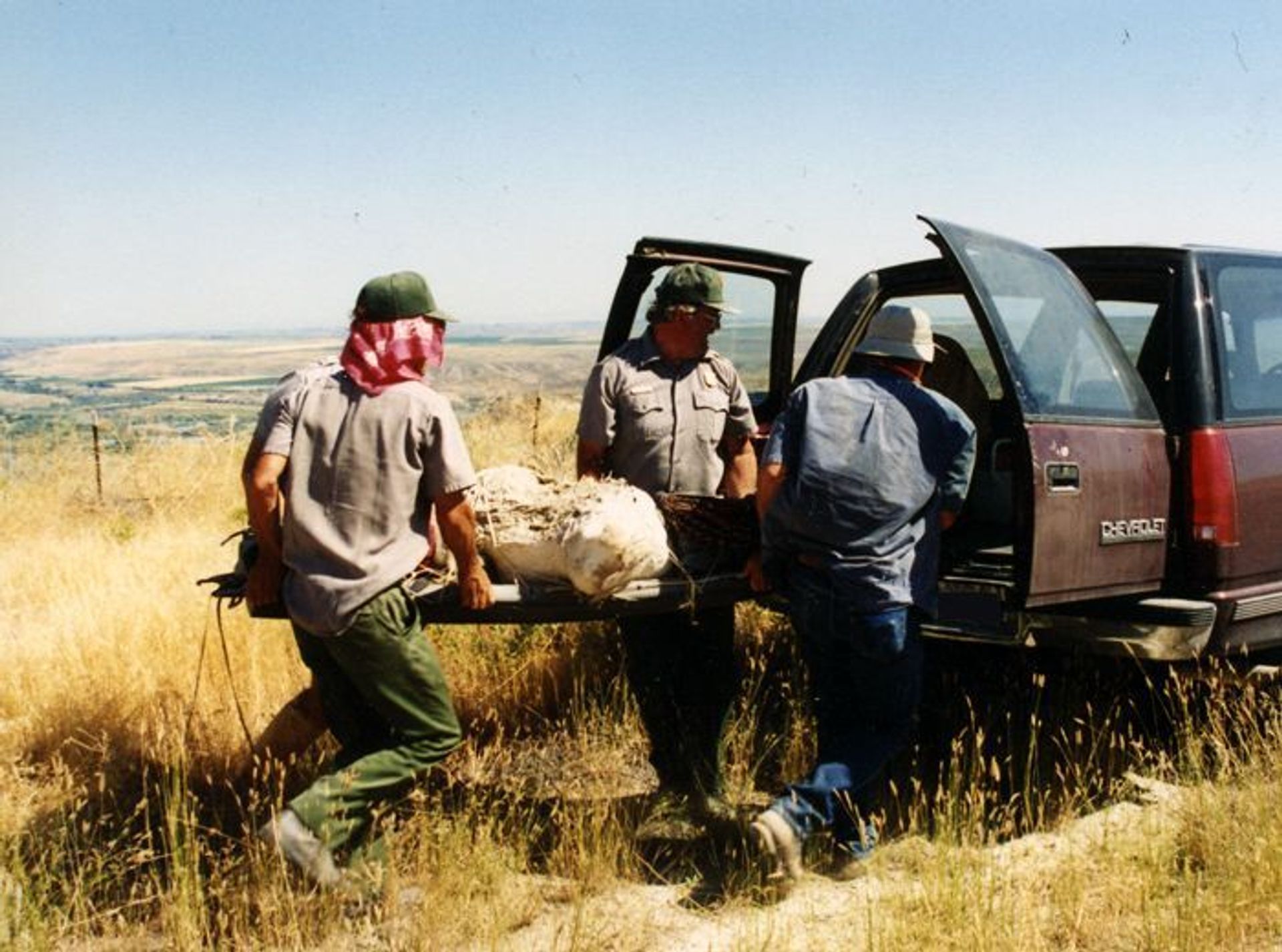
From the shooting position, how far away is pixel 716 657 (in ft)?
14.2

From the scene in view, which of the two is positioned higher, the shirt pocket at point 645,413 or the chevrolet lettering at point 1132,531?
the shirt pocket at point 645,413

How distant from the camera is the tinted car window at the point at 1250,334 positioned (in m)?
4.30

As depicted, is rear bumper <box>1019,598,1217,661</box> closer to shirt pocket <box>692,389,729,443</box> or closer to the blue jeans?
→ the blue jeans

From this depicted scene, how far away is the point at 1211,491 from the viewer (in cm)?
404

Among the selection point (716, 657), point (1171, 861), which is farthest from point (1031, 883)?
point (716, 657)

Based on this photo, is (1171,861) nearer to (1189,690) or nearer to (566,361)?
(1189,690)

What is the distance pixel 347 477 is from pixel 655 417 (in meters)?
1.42

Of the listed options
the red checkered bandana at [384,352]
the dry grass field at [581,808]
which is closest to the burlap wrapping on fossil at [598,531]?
the red checkered bandana at [384,352]

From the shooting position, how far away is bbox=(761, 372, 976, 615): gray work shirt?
3.56 m

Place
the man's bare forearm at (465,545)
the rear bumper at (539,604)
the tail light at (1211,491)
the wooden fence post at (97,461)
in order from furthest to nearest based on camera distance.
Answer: the wooden fence post at (97,461), the tail light at (1211,491), the rear bumper at (539,604), the man's bare forearm at (465,545)

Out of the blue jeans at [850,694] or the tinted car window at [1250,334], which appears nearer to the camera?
the blue jeans at [850,694]

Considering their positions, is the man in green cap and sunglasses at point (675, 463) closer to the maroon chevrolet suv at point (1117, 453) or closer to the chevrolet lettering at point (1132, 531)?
the maroon chevrolet suv at point (1117, 453)

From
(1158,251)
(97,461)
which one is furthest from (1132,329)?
(97,461)

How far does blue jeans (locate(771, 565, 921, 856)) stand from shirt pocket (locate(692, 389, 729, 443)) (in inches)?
33.7
